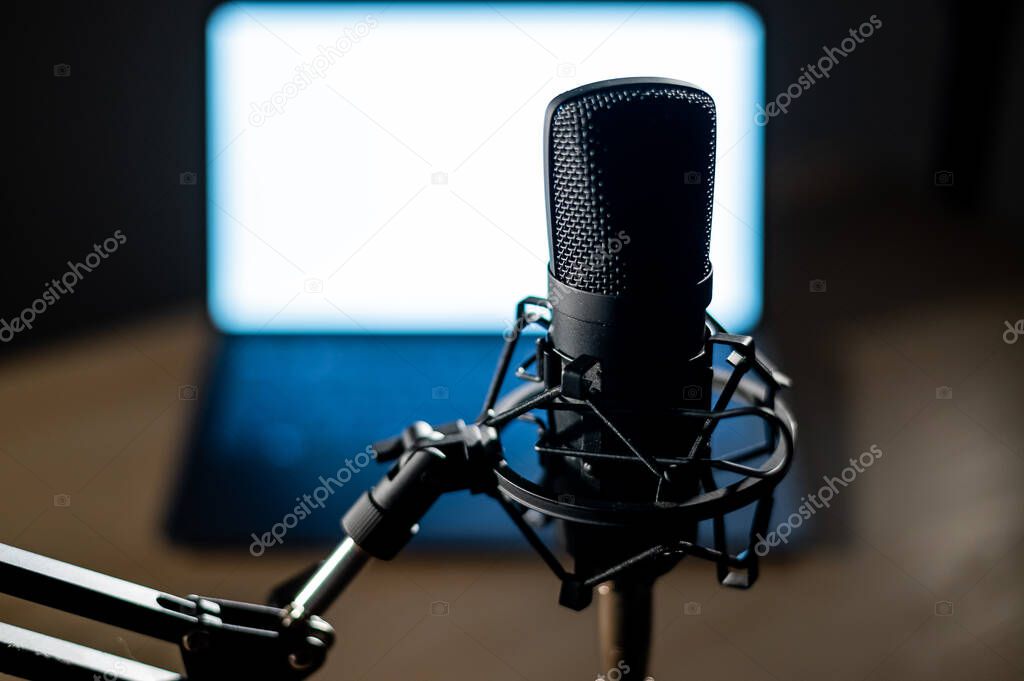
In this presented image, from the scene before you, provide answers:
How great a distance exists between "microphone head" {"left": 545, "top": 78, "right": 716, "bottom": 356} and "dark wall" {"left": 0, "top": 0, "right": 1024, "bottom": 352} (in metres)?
2.64

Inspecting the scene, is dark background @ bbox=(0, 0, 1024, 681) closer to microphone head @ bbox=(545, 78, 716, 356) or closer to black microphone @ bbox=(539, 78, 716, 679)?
black microphone @ bbox=(539, 78, 716, 679)

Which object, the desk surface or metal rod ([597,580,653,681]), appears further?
the desk surface

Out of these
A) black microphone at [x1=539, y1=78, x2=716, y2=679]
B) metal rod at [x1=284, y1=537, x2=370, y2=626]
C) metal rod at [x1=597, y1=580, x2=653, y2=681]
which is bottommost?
metal rod at [x1=597, y1=580, x2=653, y2=681]

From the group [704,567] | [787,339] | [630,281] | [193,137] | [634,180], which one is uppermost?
[193,137]

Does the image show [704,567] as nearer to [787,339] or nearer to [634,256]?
[787,339]

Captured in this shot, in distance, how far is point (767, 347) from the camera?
3.51 meters

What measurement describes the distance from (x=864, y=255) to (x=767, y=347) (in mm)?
536

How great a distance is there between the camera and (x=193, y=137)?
3686 millimetres

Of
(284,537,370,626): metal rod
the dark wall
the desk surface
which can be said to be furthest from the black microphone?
the dark wall

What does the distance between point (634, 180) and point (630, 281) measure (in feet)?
0.35

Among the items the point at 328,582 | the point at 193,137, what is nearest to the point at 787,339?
the point at 193,137

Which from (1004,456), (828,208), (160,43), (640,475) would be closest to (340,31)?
(160,43)

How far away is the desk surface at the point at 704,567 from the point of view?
2514 millimetres

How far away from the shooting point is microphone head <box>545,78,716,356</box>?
1102 mm
